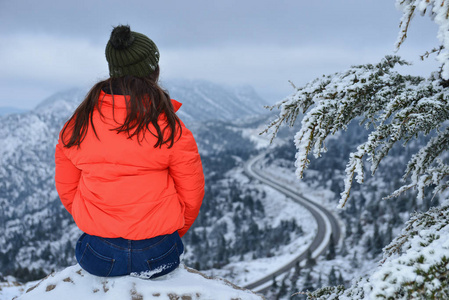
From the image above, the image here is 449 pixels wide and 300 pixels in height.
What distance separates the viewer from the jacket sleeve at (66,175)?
3526mm

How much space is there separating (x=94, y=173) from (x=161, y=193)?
72 cm

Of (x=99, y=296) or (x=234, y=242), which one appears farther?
(x=234, y=242)

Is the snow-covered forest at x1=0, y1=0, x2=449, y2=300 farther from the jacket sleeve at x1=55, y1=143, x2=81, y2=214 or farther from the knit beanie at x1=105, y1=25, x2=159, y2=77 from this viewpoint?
the knit beanie at x1=105, y1=25, x2=159, y2=77

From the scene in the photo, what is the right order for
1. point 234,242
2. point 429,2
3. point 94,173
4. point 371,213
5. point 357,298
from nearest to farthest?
point 429,2 → point 357,298 → point 94,173 → point 371,213 → point 234,242

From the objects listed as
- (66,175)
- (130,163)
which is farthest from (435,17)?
(66,175)

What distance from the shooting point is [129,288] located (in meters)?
3.36

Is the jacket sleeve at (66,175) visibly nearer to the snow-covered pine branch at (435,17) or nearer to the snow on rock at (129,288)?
the snow on rock at (129,288)

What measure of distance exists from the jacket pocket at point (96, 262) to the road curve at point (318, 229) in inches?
2478

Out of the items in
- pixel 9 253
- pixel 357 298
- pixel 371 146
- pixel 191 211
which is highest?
pixel 371 146

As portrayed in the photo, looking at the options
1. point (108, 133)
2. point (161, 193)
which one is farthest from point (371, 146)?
point (108, 133)

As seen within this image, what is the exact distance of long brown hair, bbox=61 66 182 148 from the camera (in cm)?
304

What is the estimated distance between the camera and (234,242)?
11838 centimetres

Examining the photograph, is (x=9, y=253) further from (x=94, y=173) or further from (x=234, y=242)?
(x=94, y=173)

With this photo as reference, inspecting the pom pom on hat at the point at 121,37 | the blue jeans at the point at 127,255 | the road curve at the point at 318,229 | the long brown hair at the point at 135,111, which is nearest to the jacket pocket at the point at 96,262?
the blue jeans at the point at 127,255
